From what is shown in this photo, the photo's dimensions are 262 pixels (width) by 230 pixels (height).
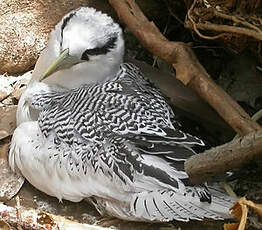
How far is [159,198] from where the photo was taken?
6.06 feet

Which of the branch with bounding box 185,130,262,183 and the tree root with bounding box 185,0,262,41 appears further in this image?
the tree root with bounding box 185,0,262,41

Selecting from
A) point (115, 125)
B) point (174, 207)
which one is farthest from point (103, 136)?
point (174, 207)

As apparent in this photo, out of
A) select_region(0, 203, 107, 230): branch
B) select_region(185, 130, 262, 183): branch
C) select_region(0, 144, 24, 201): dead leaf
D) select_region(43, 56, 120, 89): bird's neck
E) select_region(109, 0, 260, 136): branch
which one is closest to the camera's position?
select_region(185, 130, 262, 183): branch

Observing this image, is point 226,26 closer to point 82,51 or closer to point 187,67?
point 187,67

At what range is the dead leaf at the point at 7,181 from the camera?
6.81 feet

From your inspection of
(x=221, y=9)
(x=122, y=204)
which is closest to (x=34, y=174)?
(x=122, y=204)

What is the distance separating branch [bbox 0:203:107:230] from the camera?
1798 millimetres

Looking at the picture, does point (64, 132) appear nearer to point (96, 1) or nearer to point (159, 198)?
point (159, 198)

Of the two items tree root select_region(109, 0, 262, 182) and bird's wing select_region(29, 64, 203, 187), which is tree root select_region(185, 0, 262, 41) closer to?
tree root select_region(109, 0, 262, 182)

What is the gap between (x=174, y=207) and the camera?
6.04 ft

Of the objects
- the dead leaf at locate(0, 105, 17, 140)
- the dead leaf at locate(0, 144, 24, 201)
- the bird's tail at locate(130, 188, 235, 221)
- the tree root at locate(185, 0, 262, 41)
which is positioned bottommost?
the dead leaf at locate(0, 144, 24, 201)

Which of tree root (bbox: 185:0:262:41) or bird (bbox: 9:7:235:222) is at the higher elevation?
tree root (bbox: 185:0:262:41)

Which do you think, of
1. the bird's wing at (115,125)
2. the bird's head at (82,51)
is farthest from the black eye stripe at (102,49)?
the bird's wing at (115,125)

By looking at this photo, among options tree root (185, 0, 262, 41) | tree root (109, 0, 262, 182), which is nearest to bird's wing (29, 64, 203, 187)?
tree root (109, 0, 262, 182)
